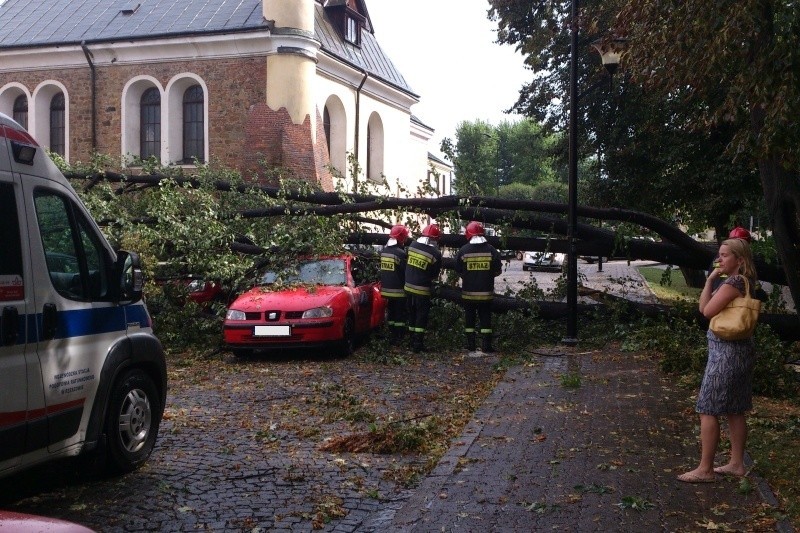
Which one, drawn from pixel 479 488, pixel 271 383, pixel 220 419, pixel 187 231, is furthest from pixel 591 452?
pixel 187 231

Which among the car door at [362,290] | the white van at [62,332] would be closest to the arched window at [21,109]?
the car door at [362,290]

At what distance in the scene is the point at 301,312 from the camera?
43.2 feet

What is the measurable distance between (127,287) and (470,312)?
8.49 metres

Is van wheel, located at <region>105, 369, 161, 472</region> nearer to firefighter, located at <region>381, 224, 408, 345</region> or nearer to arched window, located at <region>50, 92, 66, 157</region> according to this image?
firefighter, located at <region>381, 224, 408, 345</region>

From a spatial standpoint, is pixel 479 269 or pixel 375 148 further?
pixel 375 148

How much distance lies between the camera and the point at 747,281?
21.3ft

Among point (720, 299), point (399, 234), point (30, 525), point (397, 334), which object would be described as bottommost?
point (397, 334)

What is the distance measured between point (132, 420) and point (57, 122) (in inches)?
1129

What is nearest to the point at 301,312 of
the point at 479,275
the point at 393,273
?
the point at 393,273

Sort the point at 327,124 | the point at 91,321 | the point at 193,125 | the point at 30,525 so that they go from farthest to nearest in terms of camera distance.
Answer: the point at 327,124 → the point at 193,125 → the point at 91,321 → the point at 30,525

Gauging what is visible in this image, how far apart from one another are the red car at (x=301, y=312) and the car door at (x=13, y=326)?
750 cm

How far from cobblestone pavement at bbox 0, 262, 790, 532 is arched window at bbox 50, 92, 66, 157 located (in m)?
24.4

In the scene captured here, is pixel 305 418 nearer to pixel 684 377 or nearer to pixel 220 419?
pixel 220 419

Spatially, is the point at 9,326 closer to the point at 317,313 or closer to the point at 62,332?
the point at 62,332
